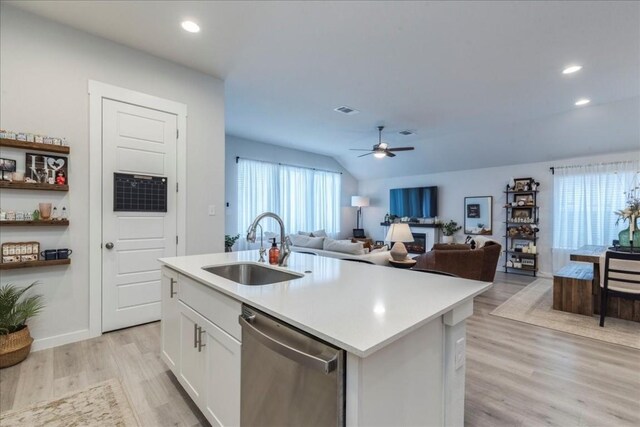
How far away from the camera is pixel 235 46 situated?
119 inches

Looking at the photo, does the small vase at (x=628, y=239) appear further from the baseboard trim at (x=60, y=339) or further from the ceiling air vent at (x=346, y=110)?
the baseboard trim at (x=60, y=339)

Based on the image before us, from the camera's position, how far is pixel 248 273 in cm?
220

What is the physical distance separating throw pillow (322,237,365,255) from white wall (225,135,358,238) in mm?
2696

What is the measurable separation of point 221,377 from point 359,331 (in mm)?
933

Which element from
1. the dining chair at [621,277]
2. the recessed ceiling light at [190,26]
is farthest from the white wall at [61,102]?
the dining chair at [621,277]

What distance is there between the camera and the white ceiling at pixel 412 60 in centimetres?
248

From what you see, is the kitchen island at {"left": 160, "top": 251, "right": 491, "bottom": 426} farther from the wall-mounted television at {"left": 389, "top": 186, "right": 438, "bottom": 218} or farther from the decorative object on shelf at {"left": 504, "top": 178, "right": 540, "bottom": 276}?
the wall-mounted television at {"left": 389, "top": 186, "right": 438, "bottom": 218}

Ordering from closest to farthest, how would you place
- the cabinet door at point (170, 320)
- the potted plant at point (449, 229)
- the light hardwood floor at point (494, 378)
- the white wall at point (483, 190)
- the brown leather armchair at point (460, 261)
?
the light hardwood floor at point (494, 378)
the cabinet door at point (170, 320)
the brown leather armchair at point (460, 261)
the white wall at point (483, 190)
the potted plant at point (449, 229)

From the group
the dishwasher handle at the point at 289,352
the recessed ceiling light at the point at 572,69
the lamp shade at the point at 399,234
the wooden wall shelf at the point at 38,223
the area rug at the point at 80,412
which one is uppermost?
the recessed ceiling light at the point at 572,69

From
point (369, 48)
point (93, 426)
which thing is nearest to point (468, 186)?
point (369, 48)

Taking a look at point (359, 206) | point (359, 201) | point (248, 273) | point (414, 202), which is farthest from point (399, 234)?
point (359, 206)

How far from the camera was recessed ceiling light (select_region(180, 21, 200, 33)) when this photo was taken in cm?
264

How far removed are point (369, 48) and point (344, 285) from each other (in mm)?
2569

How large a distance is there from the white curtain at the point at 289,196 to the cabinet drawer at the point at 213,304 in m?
4.82
